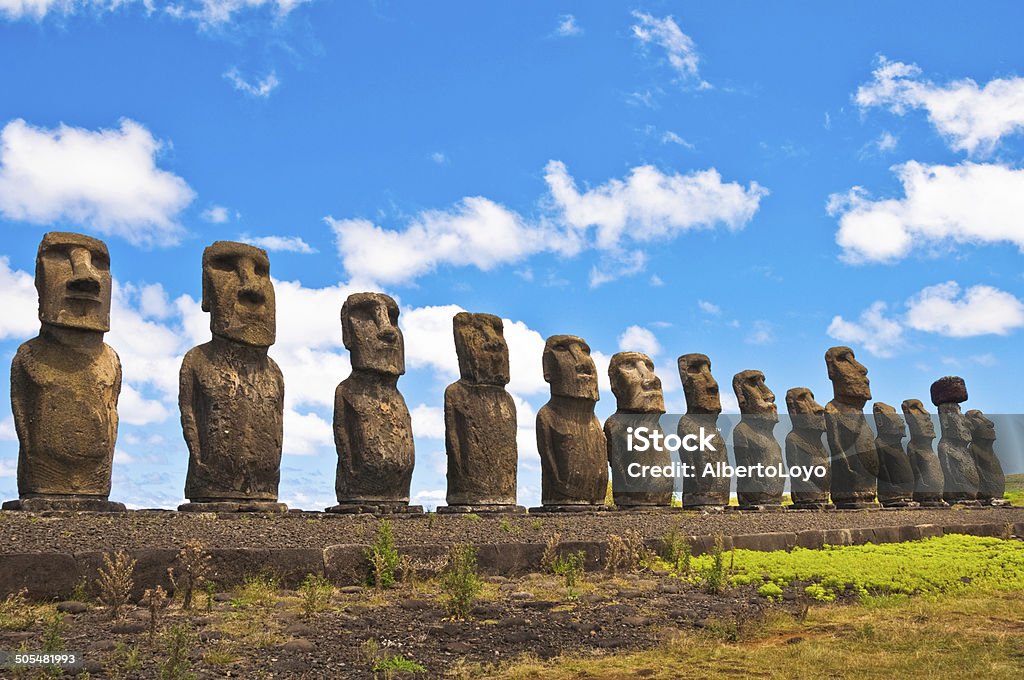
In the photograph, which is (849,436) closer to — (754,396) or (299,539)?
(754,396)

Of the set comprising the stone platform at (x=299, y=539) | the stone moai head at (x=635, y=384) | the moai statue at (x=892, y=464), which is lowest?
the stone platform at (x=299, y=539)

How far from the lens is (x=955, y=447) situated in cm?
2473

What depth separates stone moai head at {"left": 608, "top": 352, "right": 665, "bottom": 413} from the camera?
16.8 meters

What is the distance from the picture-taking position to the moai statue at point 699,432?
57.6 feet

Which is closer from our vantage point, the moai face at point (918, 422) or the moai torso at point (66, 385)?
the moai torso at point (66, 385)

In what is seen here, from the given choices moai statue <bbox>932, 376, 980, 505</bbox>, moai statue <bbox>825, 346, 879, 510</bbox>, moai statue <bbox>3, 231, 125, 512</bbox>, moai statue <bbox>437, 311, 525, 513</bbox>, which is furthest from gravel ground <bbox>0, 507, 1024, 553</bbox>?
moai statue <bbox>932, 376, 980, 505</bbox>

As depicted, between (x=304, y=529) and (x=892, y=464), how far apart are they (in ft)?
56.7

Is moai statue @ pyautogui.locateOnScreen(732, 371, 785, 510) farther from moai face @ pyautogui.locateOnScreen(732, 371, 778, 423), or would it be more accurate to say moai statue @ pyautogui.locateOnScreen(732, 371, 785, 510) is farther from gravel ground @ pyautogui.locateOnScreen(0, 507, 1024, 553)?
gravel ground @ pyautogui.locateOnScreen(0, 507, 1024, 553)

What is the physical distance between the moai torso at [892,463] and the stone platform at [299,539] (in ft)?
30.8

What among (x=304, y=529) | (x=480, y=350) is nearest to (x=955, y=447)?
(x=480, y=350)

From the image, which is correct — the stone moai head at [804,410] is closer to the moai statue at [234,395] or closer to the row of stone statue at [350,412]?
the row of stone statue at [350,412]

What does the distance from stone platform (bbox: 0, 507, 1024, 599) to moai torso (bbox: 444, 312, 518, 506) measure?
91 cm

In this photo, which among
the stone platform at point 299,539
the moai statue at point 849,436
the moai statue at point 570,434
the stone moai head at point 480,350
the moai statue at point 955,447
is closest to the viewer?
the stone platform at point 299,539

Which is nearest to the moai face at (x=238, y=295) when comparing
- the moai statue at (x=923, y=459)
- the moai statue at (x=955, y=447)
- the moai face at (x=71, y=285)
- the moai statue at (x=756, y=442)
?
the moai face at (x=71, y=285)
